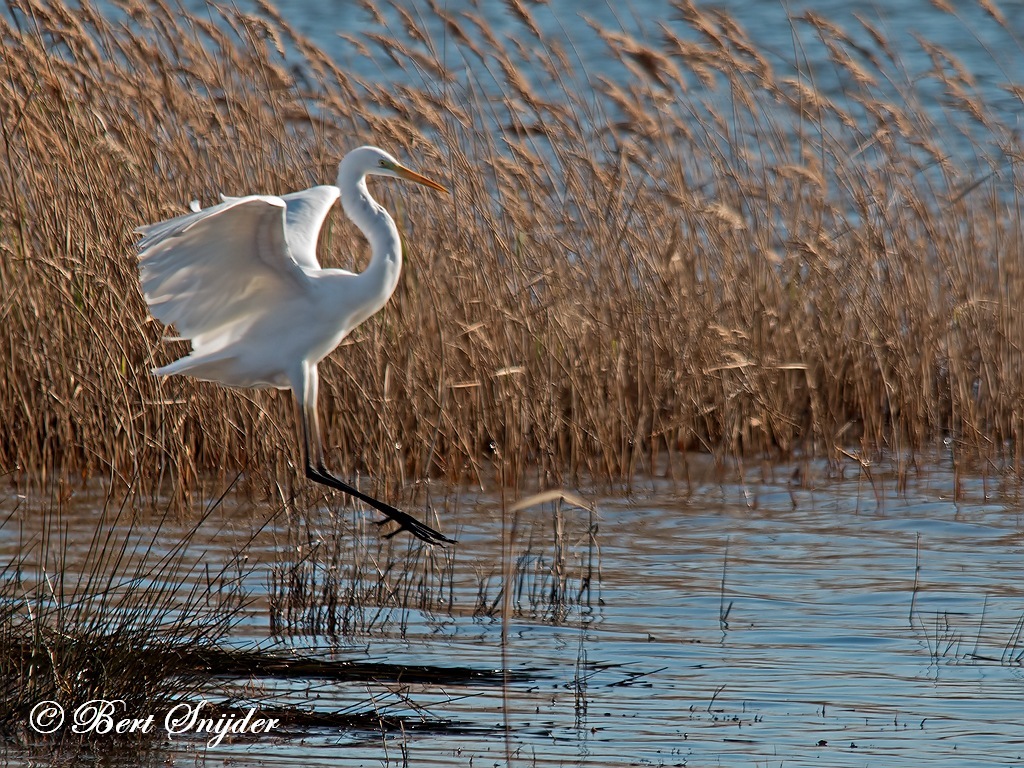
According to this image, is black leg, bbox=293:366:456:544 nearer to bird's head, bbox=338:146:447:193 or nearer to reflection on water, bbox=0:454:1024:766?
reflection on water, bbox=0:454:1024:766

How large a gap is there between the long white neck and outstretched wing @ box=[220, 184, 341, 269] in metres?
0.15

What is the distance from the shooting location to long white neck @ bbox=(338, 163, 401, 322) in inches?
188

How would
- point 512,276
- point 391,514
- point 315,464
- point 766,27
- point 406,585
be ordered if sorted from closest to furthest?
point 406,585, point 391,514, point 315,464, point 512,276, point 766,27

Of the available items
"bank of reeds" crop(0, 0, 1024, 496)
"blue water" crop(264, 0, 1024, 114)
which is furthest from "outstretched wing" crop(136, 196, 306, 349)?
"blue water" crop(264, 0, 1024, 114)

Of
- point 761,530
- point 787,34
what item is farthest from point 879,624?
point 787,34

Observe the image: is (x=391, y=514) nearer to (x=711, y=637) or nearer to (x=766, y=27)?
(x=711, y=637)

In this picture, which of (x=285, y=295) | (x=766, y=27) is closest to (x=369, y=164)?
(x=285, y=295)

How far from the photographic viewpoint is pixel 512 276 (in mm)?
6090

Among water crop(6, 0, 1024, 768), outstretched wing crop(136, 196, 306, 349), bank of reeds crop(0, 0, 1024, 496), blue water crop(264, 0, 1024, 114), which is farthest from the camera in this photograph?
blue water crop(264, 0, 1024, 114)

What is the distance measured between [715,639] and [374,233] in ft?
5.35

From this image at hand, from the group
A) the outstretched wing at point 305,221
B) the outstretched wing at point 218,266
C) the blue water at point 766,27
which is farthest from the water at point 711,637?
the blue water at point 766,27

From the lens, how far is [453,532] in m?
5.67

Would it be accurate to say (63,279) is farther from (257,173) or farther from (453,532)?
(453,532)

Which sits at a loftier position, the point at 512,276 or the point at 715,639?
the point at 512,276
